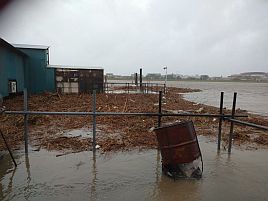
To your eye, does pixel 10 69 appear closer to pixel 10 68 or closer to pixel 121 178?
pixel 10 68

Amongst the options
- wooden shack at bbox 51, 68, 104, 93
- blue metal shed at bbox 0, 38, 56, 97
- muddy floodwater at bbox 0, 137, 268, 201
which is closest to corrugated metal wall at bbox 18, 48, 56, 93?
blue metal shed at bbox 0, 38, 56, 97

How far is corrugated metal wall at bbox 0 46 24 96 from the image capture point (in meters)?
15.4

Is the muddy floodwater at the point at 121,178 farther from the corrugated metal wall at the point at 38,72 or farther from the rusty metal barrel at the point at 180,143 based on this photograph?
the corrugated metal wall at the point at 38,72

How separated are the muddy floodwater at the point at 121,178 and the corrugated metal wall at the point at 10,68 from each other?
11.4m

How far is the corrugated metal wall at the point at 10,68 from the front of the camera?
15.4 meters

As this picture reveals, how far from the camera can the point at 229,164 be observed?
519cm

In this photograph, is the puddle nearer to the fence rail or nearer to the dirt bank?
the dirt bank

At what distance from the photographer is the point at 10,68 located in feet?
56.1

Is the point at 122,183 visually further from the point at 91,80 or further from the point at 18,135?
the point at 91,80

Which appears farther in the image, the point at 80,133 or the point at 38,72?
the point at 38,72

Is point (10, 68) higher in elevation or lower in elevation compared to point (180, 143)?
higher

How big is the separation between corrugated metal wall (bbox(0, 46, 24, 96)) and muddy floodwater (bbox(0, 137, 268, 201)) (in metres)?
11.4

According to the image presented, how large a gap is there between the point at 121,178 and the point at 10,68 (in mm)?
15420

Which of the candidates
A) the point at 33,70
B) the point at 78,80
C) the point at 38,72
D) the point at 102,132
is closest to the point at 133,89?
the point at 78,80
